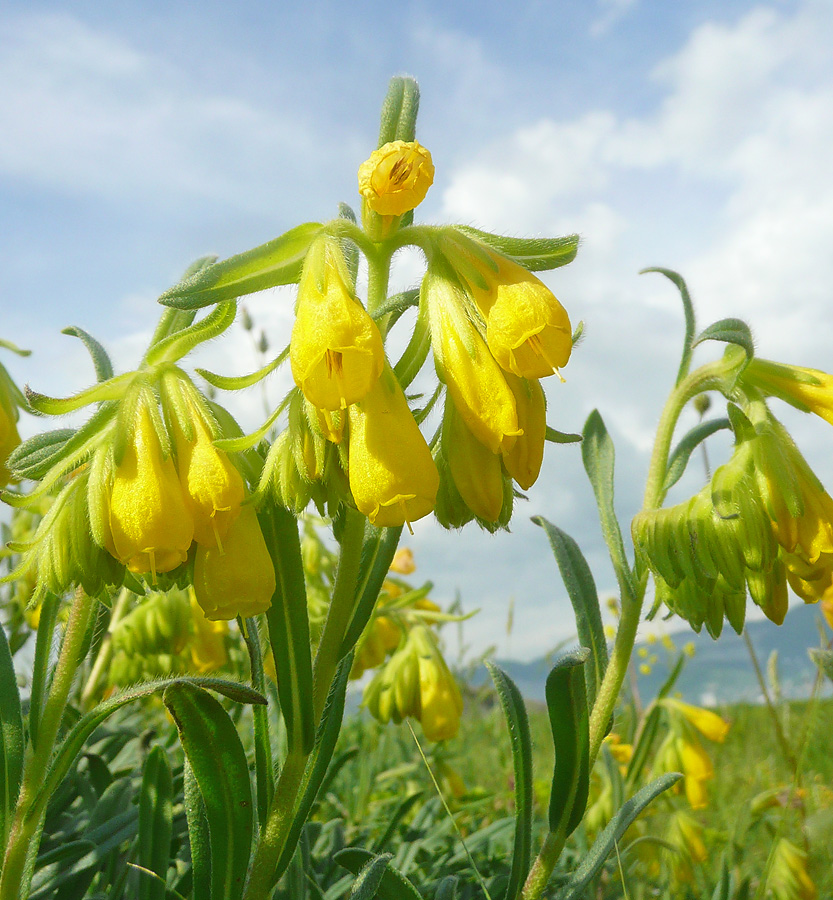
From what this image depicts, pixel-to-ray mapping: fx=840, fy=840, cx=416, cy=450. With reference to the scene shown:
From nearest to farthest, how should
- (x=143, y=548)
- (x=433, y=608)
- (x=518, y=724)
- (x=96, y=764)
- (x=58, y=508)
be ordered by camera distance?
1. (x=143, y=548)
2. (x=58, y=508)
3. (x=518, y=724)
4. (x=96, y=764)
5. (x=433, y=608)

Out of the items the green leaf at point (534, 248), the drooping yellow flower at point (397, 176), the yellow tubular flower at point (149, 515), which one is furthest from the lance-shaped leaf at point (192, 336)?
the green leaf at point (534, 248)

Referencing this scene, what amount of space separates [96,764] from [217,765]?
51.8 inches

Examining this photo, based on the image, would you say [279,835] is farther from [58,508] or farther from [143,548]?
[58,508]

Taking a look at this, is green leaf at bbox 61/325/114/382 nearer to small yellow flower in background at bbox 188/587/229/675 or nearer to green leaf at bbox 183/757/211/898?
green leaf at bbox 183/757/211/898

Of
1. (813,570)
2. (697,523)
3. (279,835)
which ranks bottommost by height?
(279,835)

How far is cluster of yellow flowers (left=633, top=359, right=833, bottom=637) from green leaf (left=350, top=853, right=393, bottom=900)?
2.92 ft

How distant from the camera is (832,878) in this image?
3316mm

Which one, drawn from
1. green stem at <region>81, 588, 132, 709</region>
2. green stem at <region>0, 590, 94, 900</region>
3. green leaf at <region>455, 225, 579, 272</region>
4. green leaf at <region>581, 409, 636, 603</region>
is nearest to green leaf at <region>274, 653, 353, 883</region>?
green stem at <region>0, 590, 94, 900</region>

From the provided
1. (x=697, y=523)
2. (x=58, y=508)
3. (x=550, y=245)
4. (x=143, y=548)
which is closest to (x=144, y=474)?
(x=143, y=548)

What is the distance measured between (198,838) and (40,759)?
0.41 m

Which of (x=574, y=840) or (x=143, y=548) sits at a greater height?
(x=143, y=548)

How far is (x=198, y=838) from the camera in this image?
1582mm

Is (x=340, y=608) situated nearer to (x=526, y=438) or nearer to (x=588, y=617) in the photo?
(x=526, y=438)

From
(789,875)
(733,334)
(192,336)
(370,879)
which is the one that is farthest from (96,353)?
(789,875)
